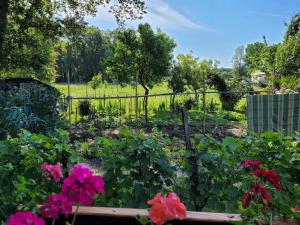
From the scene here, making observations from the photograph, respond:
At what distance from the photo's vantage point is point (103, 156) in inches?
73.4

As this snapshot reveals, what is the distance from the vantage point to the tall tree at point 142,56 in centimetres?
1260

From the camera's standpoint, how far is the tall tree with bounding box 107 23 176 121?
12602mm

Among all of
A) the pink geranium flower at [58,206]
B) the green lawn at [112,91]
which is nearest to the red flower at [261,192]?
the pink geranium flower at [58,206]

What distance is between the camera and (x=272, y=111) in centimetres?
487

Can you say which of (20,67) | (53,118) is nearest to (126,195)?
(53,118)

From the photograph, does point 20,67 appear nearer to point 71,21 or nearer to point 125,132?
point 71,21

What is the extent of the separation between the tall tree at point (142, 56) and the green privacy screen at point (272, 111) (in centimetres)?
791

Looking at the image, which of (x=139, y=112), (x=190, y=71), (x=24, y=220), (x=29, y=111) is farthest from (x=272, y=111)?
(x=190, y=71)

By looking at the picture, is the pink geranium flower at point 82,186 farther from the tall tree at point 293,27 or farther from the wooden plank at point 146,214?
the tall tree at point 293,27

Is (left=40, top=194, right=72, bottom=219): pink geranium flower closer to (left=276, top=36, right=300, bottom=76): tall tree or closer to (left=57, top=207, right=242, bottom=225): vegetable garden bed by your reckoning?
(left=57, top=207, right=242, bottom=225): vegetable garden bed

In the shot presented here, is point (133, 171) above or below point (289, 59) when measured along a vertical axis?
below

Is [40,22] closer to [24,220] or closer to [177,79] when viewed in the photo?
[177,79]

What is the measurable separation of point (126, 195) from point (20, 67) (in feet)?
31.7

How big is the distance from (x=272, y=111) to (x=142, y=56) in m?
7.99
